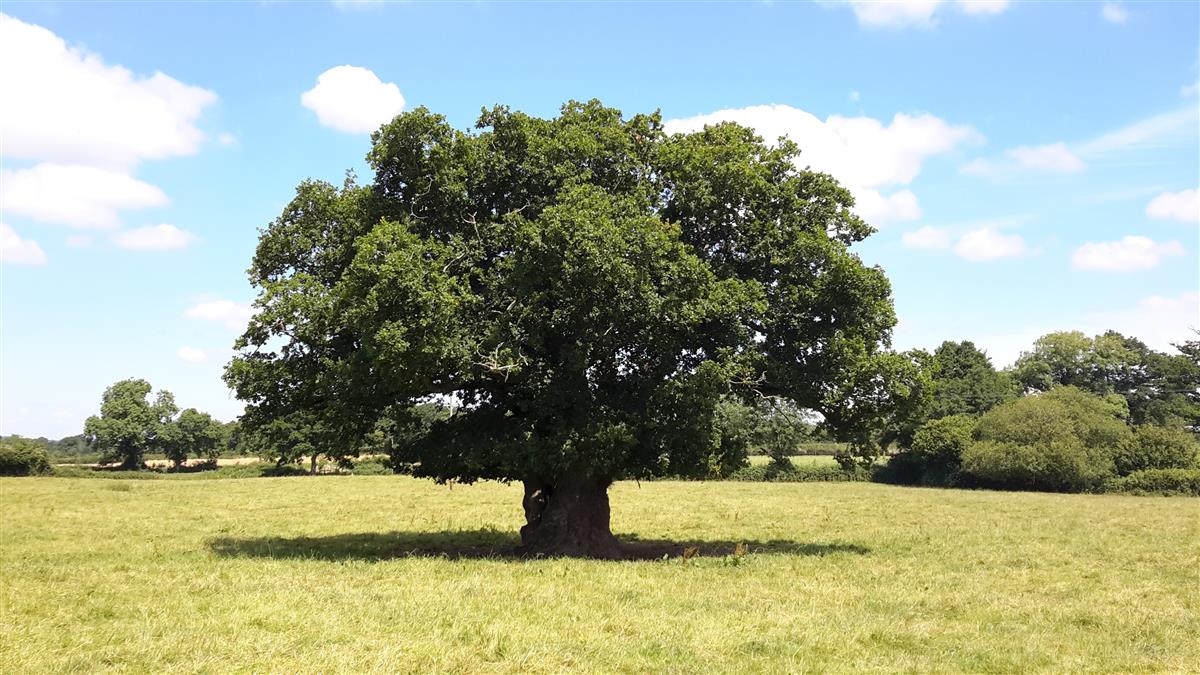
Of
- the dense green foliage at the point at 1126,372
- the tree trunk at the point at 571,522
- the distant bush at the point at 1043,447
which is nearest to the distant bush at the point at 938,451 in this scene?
the distant bush at the point at 1043,447

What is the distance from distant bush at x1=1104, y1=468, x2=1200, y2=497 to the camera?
230 feet

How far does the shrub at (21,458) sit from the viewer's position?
78125 mm

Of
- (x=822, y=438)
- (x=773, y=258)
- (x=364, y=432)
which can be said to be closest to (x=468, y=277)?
(x=364, y=432)

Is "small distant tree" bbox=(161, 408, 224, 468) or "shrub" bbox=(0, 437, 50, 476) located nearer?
"shrub" bbox=(0, 437, 50, 476)

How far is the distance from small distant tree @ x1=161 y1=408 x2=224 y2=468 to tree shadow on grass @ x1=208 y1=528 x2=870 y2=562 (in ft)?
318

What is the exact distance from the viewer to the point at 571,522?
26297 mm

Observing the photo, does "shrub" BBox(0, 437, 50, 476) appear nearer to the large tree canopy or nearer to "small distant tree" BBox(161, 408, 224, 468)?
"small distant tree" BBox(161, 408, 224, 468)

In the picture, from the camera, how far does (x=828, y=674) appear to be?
11570 mm

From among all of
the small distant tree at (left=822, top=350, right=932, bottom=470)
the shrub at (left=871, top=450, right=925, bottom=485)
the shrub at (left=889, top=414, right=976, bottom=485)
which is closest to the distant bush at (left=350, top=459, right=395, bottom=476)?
the shrub at (left=871, top=450, right=925, bottom=485)

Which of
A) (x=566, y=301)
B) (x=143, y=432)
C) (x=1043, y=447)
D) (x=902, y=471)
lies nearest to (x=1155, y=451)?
Result: (x=1043, y=447)

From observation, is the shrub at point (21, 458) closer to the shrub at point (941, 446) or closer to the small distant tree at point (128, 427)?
the small distant tree at point (128, 427)

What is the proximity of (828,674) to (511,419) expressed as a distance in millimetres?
15668

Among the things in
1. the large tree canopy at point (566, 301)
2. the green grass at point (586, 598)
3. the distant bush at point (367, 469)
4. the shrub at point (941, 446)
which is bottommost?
the distant bush at point (367, 469)

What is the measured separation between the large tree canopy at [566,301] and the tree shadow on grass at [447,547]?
2.30m
